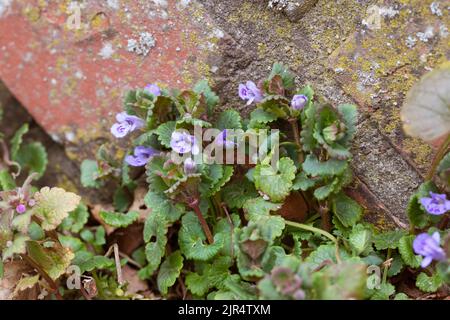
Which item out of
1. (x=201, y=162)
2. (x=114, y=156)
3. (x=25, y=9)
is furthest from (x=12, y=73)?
(x=201, y=162)

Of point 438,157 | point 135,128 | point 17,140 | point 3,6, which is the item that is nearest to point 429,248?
point 438,157

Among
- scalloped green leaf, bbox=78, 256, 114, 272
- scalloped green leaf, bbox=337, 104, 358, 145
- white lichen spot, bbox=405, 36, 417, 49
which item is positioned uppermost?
white lichen spot, bbox=405, 36, 417, 49

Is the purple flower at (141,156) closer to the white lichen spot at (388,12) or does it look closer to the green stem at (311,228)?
the green stem at (311,228)

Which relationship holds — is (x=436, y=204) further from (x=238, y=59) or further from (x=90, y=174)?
(x=90, y=174)

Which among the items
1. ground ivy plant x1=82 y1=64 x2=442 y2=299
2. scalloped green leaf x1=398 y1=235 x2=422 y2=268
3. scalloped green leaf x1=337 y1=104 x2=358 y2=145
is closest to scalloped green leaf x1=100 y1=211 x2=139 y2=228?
ground ivy plant x1=82 y1=64 x2=442 y2=299

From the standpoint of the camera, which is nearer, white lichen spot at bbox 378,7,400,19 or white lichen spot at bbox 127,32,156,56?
white lichen spot at bbox 378,7,400,19

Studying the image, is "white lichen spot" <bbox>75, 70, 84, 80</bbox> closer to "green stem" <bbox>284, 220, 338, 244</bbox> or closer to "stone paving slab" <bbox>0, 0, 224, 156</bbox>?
"stone paving slab" <bbox>0, 0, 224, 156</bbox>
